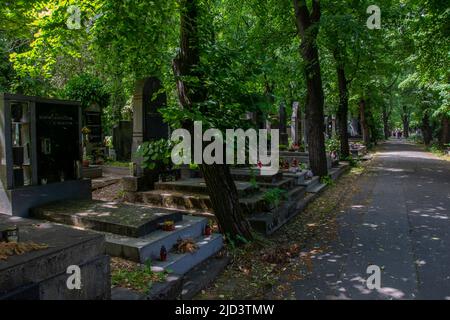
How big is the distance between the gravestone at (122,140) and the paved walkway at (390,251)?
1020 centimetres

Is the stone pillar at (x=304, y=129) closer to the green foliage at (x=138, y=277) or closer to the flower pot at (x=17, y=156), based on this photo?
the flower pot at (x=17, y=156)

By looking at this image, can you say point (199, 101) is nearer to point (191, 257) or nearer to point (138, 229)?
point (138, 229)

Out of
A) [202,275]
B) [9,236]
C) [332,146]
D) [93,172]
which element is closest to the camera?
[9,236]

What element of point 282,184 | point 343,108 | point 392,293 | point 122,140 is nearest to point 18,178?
point 282,184

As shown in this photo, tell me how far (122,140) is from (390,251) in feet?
43.6

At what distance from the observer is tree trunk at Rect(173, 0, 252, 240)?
613cm

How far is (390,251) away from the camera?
6.38 metres

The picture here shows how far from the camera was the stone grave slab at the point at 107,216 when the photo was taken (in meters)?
5.59

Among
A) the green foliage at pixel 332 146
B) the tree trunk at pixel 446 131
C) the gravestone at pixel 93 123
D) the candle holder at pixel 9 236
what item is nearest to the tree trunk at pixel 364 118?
the tree trunk at pixel 446 131

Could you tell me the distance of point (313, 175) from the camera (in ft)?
44.6

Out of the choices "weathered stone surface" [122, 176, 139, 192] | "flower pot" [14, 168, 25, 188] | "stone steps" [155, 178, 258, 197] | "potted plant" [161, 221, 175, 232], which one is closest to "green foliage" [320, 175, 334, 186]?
"stone steps" [155, 178, 258, 197]

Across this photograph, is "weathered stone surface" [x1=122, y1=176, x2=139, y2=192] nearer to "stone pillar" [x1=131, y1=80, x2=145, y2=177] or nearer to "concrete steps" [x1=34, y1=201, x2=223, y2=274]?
"stone pillar" [x1=131, y1=80, x2=145, y2=177]

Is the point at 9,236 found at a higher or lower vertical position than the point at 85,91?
lower
